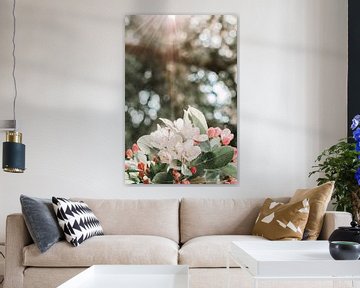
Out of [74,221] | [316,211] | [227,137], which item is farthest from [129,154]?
[316,211]

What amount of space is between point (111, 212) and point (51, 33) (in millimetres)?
1712

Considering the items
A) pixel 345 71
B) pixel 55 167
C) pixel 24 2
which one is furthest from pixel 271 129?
pixel 24 2

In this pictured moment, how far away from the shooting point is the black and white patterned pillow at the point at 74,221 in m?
3.69

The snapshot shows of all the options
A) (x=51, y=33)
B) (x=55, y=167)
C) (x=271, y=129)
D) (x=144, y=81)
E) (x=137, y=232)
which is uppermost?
(x=51, y=33)

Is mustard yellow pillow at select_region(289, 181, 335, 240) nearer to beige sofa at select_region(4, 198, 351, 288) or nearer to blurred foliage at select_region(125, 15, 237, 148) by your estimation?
beige sofa at select_region(4, 198, 351, 288)

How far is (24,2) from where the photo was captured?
16.3 feet

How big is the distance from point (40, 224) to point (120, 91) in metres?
1.65

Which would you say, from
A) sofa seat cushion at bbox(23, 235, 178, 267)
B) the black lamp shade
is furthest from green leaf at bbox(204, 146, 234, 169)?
the black lamp shade

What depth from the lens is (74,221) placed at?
12.3 ft

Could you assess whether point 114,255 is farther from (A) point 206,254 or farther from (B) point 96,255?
(A) point 206,254

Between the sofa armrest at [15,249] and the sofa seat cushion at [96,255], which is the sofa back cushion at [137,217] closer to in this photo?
the sofa seat cushion at [96,255]

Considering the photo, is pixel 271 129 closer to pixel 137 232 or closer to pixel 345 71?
pixel 345 71

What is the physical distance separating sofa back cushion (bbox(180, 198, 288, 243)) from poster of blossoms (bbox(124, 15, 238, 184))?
0.53 metres

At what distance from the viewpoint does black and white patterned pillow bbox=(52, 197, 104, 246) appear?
3691 millimetres
